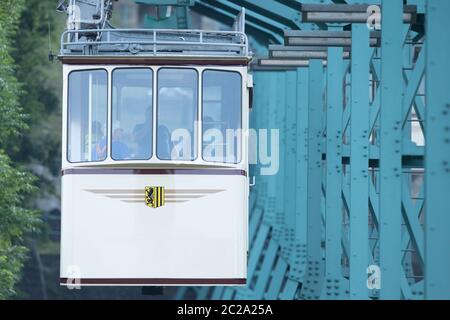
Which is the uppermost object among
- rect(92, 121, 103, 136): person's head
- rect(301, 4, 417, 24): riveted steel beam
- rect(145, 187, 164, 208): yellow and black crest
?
rect(301, 4, 417, 24): riveted steel beam

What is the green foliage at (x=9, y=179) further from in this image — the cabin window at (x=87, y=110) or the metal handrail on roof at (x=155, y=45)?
the cabin window at (x=87, y=110)

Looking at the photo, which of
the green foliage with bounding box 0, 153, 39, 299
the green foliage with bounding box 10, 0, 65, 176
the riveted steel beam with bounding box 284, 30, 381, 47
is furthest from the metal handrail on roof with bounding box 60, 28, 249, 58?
the green foliage with bounding box 10, 0, 65, 176

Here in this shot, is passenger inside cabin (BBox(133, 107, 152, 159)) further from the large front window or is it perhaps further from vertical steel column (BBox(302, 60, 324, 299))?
vertical steel column (BBox(302, 60, 324, 299))

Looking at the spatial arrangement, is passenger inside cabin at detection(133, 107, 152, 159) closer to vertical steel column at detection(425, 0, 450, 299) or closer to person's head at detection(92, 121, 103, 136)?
person's head at detection(92, 121, 103, 136)

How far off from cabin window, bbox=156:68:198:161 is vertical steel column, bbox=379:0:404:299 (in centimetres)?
402

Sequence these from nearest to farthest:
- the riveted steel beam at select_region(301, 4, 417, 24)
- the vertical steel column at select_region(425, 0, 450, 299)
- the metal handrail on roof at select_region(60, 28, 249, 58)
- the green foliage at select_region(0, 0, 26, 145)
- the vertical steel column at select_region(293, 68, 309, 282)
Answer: the vertical steel column at select_region(425, 0, 450, 299)
the metal handrail on roof at select_region(60, 28, 249, 58)
the riveted steel beam at select_region(301, 4, 417, 24)
the vertical steel column at select_region(293, 68, 309, 282)
the green foliage at select_region(0, 0, 26, 145)

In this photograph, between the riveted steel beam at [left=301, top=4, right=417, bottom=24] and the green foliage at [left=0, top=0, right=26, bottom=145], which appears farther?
the green foliage at [left=0, top=0, right=26, bottom=145]

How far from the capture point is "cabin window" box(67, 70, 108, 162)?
20031mm

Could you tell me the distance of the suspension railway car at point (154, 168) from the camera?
1992cm

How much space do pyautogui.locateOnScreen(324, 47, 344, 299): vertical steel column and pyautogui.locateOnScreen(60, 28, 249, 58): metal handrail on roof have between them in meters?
2.95

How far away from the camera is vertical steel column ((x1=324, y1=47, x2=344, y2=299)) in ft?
75.7

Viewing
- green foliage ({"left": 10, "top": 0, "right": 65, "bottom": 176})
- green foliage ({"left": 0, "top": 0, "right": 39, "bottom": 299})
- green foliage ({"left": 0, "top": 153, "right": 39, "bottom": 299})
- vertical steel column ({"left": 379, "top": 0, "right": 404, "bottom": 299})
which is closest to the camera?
vertical steel column ({"left": 379, "top": 0, "right": 404, "bottom": 299})

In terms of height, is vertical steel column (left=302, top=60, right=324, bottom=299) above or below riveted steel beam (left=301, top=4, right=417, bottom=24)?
below

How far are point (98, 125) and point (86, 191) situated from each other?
2.42 feet
